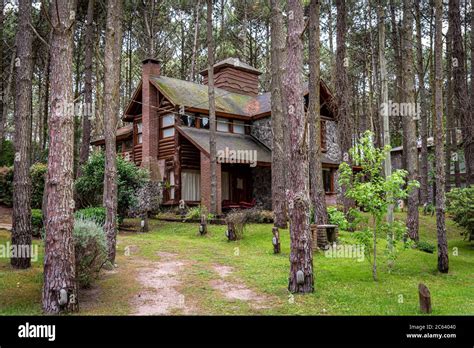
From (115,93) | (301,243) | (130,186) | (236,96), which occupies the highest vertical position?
(236,96)

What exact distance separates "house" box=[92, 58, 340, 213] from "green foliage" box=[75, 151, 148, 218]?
4.21 metres

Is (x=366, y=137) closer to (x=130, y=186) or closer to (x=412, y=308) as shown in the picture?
(x=412, y=308)

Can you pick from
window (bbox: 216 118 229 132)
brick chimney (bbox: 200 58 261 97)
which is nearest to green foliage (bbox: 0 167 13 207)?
window (bbox: 216 118 229 132)

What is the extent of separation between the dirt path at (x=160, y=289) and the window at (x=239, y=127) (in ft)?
49.4

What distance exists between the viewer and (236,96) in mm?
27875

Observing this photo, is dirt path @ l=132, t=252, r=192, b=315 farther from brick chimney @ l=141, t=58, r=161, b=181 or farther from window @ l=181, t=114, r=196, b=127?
window @ l=181, t=114, r=196, b=127

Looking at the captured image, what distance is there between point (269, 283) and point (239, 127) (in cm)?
1791

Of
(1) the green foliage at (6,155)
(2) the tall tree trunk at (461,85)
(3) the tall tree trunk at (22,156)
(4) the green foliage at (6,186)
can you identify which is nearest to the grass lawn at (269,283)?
(3) the tall tree trunk at (22,156)

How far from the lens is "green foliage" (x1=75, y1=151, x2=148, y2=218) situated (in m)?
17.6

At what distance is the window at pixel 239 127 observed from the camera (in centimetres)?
2539

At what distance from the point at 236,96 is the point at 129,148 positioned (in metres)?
8.29

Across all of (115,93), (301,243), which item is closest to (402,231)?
(301,243)

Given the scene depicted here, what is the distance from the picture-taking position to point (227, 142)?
75.9 ft

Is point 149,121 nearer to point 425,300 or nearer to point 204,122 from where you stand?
point 204,122
